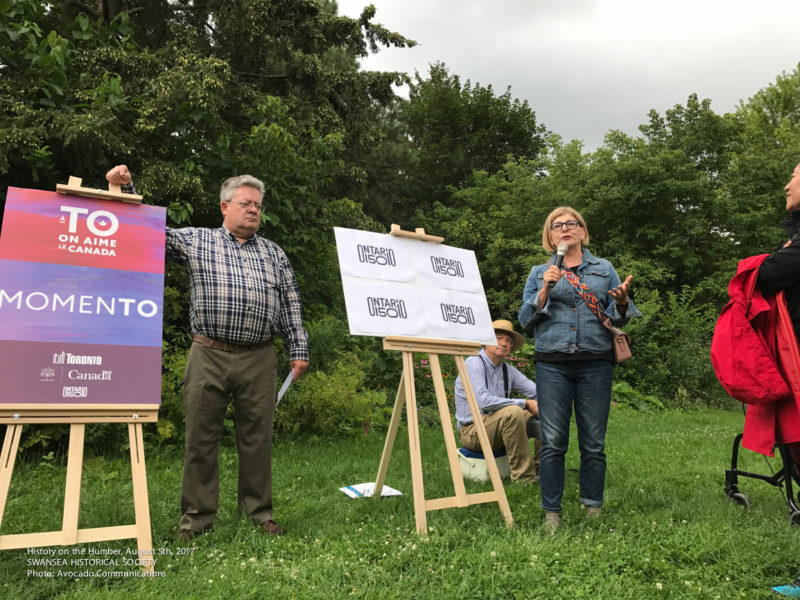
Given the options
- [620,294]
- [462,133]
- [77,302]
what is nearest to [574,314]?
[620,294]

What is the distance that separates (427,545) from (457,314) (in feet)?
5.14

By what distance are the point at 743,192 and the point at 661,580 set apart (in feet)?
50.9

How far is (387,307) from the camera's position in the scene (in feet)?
12.4

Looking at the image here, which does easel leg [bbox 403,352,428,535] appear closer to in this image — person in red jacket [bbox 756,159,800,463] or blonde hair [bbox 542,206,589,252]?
blonde hair [bbox 542,206,589,252]

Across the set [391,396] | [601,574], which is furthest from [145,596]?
[391,396]

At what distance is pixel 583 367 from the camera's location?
3.57 m

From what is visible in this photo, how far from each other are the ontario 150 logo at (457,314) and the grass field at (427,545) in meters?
1.27

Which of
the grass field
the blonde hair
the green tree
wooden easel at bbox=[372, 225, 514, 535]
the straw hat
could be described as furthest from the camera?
the green tree

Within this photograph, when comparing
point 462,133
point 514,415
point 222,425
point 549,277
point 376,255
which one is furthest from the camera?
point 462,133

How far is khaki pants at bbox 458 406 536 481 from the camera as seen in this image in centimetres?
481

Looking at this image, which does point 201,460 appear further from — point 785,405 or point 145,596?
point 785,405

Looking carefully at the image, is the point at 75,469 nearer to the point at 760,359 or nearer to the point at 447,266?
the point at 447,266

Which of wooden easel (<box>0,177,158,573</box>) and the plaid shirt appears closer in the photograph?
wooden easel (<box>0,177,158,573</box>)

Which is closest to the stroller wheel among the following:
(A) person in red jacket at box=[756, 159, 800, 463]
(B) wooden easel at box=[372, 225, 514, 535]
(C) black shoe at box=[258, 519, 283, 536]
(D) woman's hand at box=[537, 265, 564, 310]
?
(A) person in red jacket at box=[756, 159, 800, 463]
